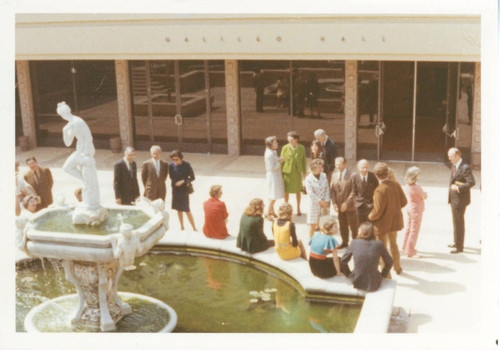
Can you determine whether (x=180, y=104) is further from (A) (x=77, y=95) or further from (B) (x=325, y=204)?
(B) (x=325, y=204)

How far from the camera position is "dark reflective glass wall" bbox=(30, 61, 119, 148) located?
61.9 feet

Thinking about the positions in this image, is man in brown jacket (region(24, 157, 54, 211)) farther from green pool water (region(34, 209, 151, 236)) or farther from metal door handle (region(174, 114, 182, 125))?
metal door handle (region(174, 114, 182, 125))

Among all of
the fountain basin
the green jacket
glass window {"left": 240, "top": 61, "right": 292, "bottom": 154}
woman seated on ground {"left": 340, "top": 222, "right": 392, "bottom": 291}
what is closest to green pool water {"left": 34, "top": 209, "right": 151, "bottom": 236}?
the fountain basin

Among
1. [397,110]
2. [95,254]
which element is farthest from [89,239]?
[397,110]

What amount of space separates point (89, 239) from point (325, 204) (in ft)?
13.8

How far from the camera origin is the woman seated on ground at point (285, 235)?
10930mm

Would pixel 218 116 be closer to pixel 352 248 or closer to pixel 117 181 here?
pixel 117 181

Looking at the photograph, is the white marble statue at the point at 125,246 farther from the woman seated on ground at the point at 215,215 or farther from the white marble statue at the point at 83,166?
the woman seated on ground at the point at 215,215

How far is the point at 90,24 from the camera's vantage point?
16922 millimetres

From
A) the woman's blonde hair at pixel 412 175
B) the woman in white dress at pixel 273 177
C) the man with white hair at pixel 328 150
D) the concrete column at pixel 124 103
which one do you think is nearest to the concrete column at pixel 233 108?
the concrete column at pixel 124 103

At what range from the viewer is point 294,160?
519 inches

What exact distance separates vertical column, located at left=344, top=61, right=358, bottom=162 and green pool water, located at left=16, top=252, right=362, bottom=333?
6.69 metres

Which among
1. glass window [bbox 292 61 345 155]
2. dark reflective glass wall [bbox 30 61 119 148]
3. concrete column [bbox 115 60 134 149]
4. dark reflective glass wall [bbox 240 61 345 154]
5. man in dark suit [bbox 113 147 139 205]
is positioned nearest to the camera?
man in dark suit [bbox 113 147 139 205]

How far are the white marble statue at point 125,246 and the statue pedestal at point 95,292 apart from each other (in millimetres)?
503
